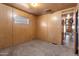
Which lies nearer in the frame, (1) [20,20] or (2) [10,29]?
(2) [10,29]

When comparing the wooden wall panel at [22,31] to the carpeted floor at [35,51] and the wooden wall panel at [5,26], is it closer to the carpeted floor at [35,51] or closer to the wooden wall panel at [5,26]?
the wooden wall panel at [5,26]

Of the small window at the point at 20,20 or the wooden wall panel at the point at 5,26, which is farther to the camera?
the small window at the point at 20,20

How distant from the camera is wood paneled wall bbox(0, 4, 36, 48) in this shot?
2.98 metres

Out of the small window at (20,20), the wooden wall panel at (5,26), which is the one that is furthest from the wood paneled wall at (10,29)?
the small window at (20,20)

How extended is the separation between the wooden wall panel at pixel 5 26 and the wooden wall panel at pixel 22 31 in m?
0.31

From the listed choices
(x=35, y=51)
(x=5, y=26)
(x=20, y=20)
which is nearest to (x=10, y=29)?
(x=5, y=26)

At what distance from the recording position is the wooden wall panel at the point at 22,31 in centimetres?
364

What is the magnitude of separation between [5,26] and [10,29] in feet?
0.95

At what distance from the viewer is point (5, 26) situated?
309 cm

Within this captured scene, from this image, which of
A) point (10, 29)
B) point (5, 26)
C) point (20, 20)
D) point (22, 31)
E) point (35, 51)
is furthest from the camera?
point (22, 31)

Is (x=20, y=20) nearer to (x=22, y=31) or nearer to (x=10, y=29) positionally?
(x=22, y=31)

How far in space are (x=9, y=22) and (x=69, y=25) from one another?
2.83 m

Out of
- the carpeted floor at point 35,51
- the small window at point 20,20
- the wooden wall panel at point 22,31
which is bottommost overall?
the carpeted floor at point 35,51

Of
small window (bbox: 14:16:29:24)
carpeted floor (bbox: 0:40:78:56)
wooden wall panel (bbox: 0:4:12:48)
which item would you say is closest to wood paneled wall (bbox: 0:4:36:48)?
wooden wall panel (bbox: 0:4:12:48)
